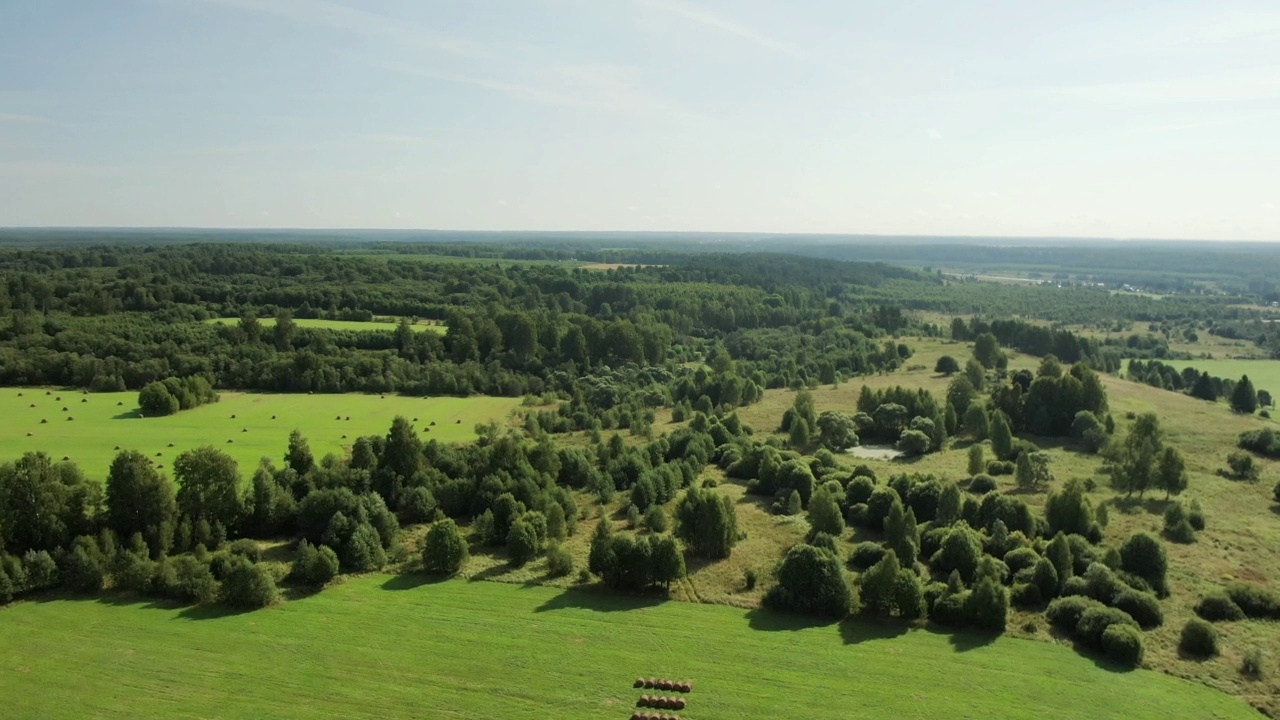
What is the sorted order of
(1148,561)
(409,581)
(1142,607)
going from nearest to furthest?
(1142,607) → (1148,561) → (409,581)

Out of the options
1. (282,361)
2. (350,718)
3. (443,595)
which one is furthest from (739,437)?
(282,361)

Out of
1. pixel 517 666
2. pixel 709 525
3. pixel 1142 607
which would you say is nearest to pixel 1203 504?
pixel 1142 607

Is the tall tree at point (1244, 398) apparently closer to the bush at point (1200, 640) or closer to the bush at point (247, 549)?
the bush at point (1200, 640)

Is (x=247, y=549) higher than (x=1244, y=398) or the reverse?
the reverse

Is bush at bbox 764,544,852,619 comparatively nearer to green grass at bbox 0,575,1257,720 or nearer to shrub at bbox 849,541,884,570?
green grass at bbox 0,575,1257,720

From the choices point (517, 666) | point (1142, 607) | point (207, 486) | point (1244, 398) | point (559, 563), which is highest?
point (207, 486)

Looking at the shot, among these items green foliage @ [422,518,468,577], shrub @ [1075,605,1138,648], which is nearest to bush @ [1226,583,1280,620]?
shrub @ [1075,605,1138,648]

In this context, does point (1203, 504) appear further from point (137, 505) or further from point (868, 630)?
point (137, 505)

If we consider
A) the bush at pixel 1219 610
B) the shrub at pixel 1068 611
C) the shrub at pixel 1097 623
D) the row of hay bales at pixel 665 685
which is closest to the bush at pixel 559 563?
the row of hay bales at pixel 665 685
